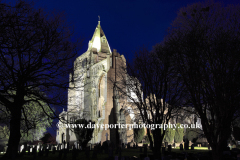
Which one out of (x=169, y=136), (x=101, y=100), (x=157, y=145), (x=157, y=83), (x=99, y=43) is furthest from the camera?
(x=99, y=43)

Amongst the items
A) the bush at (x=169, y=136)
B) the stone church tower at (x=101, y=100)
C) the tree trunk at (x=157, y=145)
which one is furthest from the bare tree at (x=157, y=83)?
the bush at (x=169, y=136)

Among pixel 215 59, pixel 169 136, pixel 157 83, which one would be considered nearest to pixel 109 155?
pixel 157 83

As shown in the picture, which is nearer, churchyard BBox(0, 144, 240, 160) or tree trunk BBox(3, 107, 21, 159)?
tree trunk BBox(3, 107, 21, 159)

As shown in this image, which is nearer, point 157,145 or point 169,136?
point 157,145

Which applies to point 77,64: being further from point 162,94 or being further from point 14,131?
point 162,94

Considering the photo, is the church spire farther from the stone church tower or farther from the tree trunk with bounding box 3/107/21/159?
the tree trunk with bounding box 3/107/21/159

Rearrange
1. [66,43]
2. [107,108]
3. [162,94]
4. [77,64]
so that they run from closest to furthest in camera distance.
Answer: [66,43]
[77,64]
[162,94]
[107,108]

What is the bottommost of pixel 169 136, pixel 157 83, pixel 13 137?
pixel 169 136

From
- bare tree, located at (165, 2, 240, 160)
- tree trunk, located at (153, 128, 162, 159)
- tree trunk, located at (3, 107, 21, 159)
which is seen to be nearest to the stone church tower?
tree trunk, located at (153, 128, 162, 159)

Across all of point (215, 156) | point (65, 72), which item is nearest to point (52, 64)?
point (65, 72)

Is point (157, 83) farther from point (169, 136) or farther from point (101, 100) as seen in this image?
point (101, 100)

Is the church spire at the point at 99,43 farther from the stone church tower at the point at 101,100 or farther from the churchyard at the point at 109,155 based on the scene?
the churchyard at the point at 109,155

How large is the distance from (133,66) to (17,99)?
8382mm

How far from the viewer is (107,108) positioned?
39594 mm
